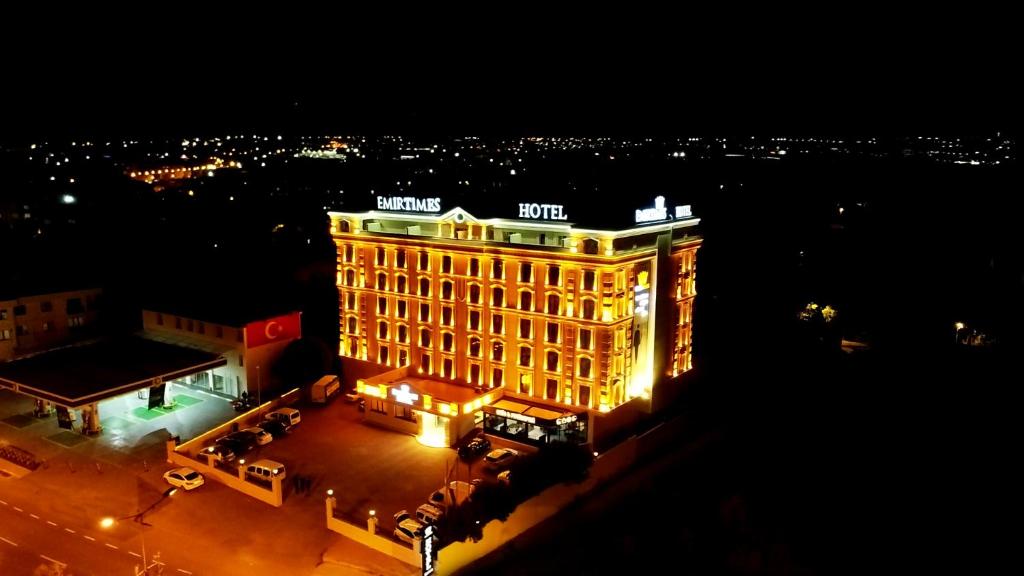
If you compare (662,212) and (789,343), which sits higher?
(662,212)

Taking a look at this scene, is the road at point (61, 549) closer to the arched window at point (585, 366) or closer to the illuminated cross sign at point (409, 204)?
the arched window at point (585, 366)

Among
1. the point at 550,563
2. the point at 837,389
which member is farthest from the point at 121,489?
the point at 837,389

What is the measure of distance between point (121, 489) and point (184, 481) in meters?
3.27

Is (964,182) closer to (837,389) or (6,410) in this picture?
(837,389)

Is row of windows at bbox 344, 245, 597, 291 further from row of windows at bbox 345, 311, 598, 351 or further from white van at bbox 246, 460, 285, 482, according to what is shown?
white van at bbox 246, 460, 285, 482

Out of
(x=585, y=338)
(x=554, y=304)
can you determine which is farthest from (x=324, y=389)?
(x=585, y=338)

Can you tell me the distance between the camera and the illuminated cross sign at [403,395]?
145 ft

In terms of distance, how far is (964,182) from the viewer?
142000mm

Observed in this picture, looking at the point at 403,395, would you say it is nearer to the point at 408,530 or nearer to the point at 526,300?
the point at 526,300

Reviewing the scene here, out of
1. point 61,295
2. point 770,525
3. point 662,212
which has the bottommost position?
point 770,525

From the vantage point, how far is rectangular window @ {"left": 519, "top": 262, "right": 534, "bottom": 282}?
43656mm

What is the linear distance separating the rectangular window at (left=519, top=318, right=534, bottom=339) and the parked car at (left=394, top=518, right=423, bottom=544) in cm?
1498

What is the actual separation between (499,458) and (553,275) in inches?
436

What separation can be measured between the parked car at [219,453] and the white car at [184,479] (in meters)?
1.43
